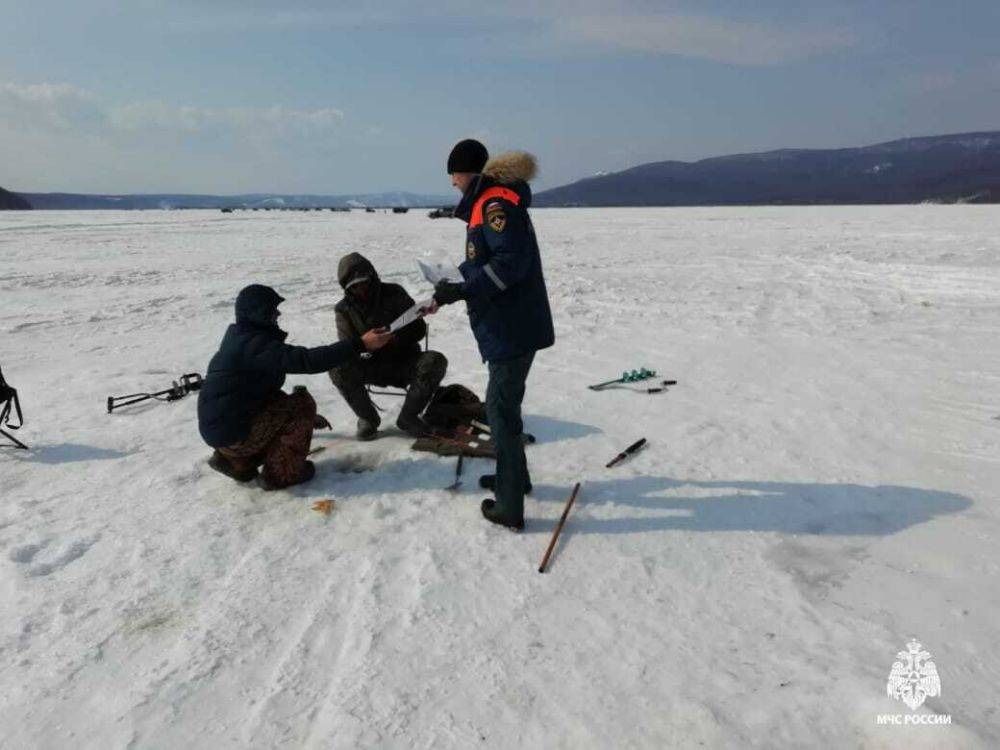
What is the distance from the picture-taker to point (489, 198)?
10.7 feet

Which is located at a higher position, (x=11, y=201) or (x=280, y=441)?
(x=11, y=201)

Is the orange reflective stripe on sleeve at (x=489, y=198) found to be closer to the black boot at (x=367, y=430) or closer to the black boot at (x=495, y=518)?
the black boot at (x=495, y=518)

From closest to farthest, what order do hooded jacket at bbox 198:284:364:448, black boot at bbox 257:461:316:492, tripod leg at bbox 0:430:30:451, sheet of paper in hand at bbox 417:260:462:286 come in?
sheet of paper in hand at bbox 417:260:462:286, hooded jacket at bbox 198:284:364:448, black boot at bbox 257:461:316:492, tripod leg at bbox 0:430:30:451

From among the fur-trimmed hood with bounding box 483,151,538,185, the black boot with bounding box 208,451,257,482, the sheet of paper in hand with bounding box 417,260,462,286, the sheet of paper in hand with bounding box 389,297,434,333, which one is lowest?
the black boot with bounding box 208,451,257,482

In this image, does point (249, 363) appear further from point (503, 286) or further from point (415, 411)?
point (503, 286)

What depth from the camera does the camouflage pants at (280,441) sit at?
418cm

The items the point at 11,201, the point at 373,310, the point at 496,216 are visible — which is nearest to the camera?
the point at 496,216

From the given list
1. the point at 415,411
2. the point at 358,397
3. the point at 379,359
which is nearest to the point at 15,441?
the point at 358,397

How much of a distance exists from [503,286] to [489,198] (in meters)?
0.45

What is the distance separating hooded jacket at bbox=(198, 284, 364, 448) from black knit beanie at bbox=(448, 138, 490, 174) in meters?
1.19

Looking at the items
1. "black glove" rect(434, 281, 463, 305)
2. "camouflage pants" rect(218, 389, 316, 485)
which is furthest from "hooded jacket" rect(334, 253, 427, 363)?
"black glove" rect(434, 281, 463, 305)

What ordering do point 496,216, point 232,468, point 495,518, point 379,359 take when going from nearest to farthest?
point 496,216 < point 495,518 < point 232,468 < point 379,359

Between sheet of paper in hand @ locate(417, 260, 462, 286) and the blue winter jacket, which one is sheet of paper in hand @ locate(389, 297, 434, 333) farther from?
the blue winter jacket

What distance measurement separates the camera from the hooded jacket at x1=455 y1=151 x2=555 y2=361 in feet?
10.6
